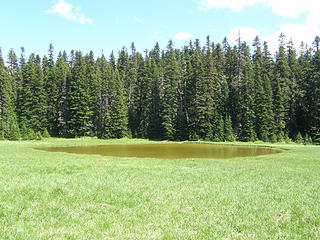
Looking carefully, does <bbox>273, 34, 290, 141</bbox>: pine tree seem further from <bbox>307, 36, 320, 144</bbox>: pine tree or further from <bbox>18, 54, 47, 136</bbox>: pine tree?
<bbox>18, 54, 47, 136</bbox>: pine tree

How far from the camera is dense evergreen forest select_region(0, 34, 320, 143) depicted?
187 feet

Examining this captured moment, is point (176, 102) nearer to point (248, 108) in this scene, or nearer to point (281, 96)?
point (248, 108)

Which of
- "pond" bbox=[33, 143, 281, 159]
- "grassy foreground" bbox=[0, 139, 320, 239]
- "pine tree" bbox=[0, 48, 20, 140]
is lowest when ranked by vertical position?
"pond" bbox=[33, 143, 281, 159]

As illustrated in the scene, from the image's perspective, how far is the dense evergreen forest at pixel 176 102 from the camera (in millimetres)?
57062

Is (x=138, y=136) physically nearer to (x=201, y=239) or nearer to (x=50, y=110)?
(x=50, y=110)

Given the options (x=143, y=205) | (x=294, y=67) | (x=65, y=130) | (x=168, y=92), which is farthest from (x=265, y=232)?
(x=294, y=67)

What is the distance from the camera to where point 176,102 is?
67750 mm

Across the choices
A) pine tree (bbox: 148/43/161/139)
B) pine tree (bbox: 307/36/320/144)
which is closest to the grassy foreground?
pine tree (bbox: 307/36/320/144)

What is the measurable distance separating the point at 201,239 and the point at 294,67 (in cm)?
7913

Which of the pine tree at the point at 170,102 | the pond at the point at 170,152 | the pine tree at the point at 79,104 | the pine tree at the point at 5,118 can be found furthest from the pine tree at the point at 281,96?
the pine tree at the point at 5,118

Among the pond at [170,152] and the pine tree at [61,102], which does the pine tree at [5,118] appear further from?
the pond at [170,152]

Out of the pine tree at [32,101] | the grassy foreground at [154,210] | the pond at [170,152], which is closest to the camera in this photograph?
the grassy foreground at [154,210]

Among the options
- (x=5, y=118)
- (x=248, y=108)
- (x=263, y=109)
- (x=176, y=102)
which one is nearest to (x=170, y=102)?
(x=176, y=102)

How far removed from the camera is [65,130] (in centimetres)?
6669
